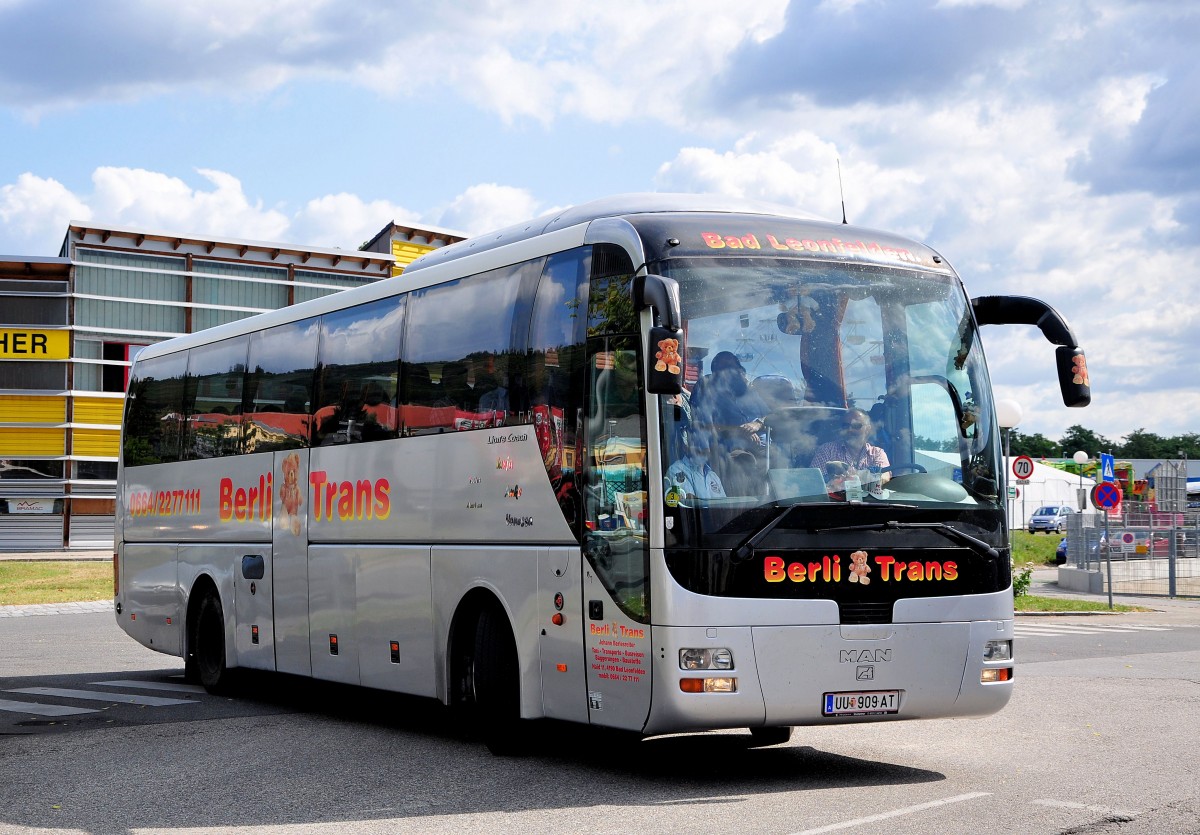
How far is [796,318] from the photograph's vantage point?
9.53 m

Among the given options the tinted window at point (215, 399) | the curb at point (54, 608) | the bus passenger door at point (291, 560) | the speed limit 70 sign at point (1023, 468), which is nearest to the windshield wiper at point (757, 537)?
the bus passenger door at point (291, 560)

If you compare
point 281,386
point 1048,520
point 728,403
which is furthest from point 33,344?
point 1048,520

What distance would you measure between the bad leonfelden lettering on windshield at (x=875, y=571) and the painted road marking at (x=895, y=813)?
1.32 metres

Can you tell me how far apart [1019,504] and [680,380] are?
294 ft

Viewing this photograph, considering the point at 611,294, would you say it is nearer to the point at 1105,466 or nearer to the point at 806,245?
the point at 806,245

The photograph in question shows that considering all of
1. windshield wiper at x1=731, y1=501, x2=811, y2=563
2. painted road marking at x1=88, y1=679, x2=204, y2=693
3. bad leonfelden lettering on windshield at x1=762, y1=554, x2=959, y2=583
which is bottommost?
painted road marking at x1=88, y1=679, x2=204, y2=693

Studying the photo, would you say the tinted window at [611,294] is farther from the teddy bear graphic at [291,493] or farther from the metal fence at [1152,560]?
the metal fence at [1152,560]

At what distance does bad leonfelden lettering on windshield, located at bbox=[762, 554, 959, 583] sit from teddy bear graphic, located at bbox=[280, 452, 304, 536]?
5.84 meters

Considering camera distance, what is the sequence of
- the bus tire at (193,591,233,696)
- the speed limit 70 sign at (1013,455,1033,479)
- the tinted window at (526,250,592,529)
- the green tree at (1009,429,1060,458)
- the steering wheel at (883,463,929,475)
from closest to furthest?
the steering wheel at (883,463,929,475) < the tinted window at (526,250,592,529) < the bus tire at (193,591,233,696) < the speed limit 70 sign at (1013,455,1033,479) < the green tree at (1009,429,1060,458)

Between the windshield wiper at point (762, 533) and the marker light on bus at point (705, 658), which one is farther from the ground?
the windshield wiper at point (762, 533)

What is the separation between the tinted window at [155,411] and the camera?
55.0ft

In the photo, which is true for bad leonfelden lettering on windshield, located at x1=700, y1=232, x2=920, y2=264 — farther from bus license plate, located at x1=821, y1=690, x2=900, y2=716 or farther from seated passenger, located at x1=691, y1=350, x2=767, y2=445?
bus license plate, located at x1=821, y1=690, x2=900, y2=716

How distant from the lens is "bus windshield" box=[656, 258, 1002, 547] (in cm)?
909

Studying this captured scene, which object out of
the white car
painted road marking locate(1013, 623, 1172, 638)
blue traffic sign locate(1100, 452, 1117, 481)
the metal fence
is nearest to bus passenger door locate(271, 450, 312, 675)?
painted road marking locate(1013, 623, 1172, 638)
